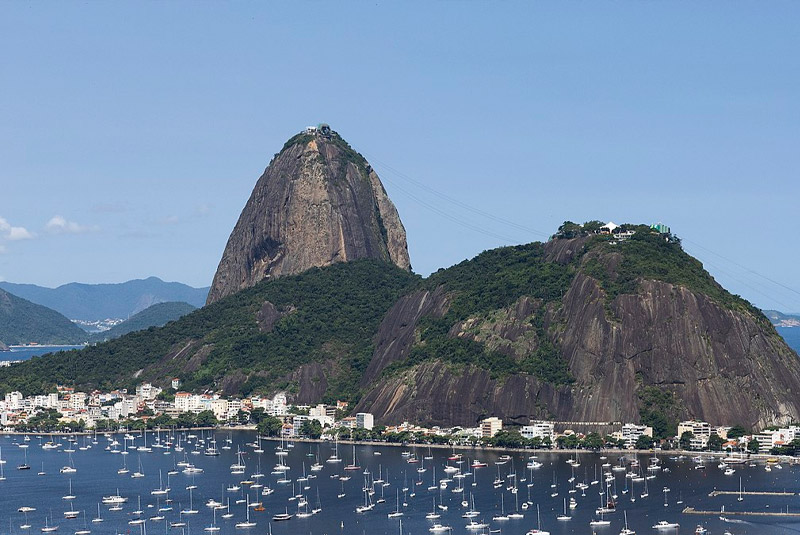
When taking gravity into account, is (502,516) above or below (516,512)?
below

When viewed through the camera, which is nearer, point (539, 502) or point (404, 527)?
point (404, 527)

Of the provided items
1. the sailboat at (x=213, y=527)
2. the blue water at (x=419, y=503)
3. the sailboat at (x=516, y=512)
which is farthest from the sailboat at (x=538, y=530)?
the sailboat at (x=213, y=527)

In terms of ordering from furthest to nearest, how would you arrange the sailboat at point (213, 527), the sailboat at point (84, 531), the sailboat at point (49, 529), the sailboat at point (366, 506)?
the sailboat at point (366, 506), the sailboat at point (49, 529), the sailboat at point (213, 527), the sailboat at point (84, 531)

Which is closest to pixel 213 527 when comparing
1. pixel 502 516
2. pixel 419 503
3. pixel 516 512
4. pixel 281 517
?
pixel 281 517

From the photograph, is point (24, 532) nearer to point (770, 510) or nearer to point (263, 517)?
point (263, 517)

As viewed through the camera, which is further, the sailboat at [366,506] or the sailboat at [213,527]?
the sailboat at [366,506]

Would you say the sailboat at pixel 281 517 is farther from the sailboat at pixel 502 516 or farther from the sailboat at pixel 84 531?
the sailboat at pixel 502 516

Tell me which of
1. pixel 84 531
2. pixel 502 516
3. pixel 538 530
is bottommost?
pixel 84 531

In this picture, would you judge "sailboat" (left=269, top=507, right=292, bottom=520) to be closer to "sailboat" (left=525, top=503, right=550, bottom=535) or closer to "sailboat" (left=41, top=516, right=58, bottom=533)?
"sailboat" (left=41, top=516, right=58, bottom=533)

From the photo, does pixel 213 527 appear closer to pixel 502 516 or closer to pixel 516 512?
pixel 502 516

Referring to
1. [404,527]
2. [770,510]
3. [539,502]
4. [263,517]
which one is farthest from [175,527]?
[770,510]

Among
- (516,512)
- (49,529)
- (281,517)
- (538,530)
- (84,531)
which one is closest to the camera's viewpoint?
(538,530)
